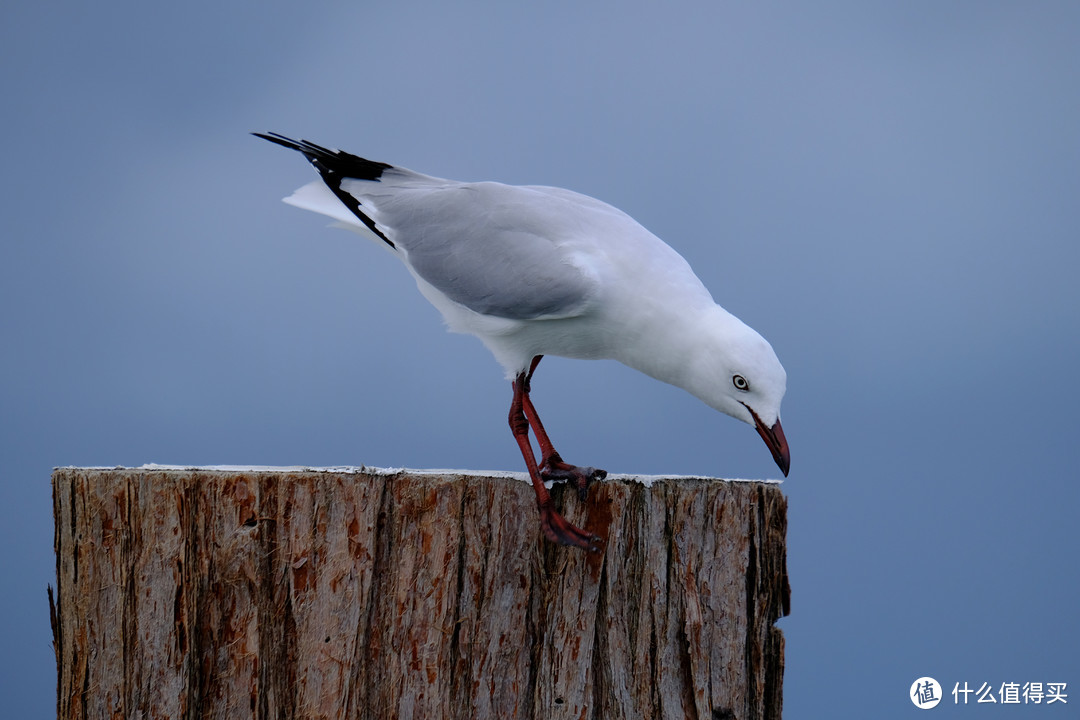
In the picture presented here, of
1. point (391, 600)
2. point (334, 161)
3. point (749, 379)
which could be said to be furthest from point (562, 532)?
point (334, 161)

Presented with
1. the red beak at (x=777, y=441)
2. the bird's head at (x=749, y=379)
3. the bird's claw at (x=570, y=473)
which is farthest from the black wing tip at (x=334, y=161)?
the red beak at (x=777, y=441)

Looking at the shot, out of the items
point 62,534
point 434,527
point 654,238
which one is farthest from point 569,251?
point 62,534

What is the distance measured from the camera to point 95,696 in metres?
3.19

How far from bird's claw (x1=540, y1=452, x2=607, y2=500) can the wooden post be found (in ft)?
0.59

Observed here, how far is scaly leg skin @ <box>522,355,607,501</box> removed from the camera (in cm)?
352

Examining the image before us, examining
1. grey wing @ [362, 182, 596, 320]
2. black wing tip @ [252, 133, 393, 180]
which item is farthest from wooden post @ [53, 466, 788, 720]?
black wing tip @ [252, 133, 393, 180]

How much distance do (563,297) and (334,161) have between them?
1.46 m

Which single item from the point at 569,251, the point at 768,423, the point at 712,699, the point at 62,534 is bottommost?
the point at 712,699

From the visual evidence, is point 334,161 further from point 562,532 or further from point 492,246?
point 562,532

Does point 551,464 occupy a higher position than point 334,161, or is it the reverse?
point 334,161

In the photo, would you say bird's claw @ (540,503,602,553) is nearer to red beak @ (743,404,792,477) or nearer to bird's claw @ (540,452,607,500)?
bird's claw @ (540,452,607,500)

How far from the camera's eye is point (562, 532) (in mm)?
3270

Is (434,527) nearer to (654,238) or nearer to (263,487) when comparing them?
(263,487)

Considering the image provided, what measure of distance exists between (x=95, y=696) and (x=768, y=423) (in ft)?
8.02
